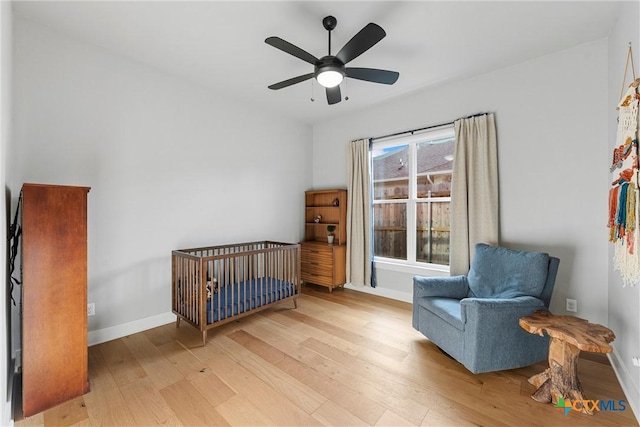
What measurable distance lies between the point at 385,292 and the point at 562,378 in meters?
2.21

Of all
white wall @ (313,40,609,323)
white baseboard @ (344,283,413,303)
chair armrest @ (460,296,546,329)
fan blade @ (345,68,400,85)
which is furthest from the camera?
white baseboard @ (344,283,413,303)

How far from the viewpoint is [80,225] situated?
1856mm

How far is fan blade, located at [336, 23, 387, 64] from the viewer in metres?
1.75

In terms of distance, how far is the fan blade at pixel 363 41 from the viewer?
5.74ft

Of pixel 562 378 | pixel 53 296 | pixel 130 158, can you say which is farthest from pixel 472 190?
pixel 53 296

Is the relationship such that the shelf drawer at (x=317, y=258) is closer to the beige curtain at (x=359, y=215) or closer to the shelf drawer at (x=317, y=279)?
the shelf drawer at (x=317, y=279)

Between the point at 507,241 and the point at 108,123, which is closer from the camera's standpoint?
the point at 108,123

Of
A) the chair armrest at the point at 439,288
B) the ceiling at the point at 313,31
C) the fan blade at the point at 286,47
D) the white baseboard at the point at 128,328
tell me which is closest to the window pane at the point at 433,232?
the chair armrest at the point at 439,288

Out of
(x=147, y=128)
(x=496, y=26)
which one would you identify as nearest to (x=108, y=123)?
(x=147, y=128)

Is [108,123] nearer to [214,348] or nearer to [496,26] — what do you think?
[214,348]

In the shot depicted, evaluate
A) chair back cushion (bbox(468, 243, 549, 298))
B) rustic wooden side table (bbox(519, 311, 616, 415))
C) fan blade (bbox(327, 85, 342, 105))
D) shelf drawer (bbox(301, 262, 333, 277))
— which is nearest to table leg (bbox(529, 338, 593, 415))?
rustic wooden side table (bbox(519, 311, 616, 415))

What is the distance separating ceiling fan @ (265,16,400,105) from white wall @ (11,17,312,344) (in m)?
1.35

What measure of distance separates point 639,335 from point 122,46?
450 centimetres

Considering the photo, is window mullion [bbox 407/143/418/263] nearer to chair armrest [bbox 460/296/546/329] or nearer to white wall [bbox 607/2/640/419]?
chair armrest [bbox 460/296/546/329]
